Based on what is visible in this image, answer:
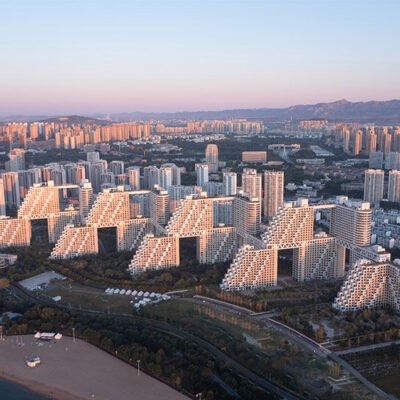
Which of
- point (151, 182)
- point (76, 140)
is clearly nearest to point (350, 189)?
point (151, 182)

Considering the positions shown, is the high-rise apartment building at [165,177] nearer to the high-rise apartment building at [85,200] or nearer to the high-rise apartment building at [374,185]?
the high-rise apartment building at [85,200]

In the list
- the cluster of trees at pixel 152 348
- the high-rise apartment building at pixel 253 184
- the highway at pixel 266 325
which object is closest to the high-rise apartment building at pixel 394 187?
the high-rise apartment building at pixel 253 184

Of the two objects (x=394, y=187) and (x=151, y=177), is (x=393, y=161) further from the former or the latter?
(x=151, y=177)

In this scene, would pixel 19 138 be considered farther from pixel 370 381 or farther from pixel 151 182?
pixel 370 381

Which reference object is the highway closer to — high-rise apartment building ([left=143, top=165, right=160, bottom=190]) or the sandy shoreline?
the sandy shoreline

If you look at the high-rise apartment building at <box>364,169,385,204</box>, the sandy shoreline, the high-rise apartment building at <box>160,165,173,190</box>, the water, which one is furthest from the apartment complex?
the high-rise apartment building at <box>160,165,173,190</box>

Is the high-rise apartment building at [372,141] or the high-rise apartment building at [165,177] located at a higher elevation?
the high-rise apartment building at [372,141]
